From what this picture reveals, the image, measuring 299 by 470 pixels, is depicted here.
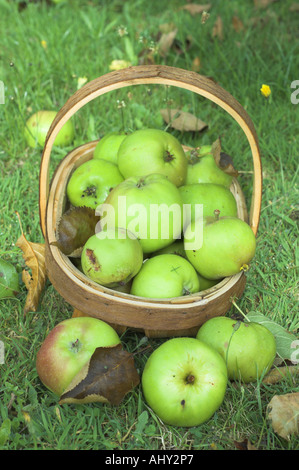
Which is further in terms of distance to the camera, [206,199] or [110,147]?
[110,147]

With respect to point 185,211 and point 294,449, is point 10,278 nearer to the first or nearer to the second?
point 185,211

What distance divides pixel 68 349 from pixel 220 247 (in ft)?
2.16

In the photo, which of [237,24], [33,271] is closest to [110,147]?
[33,271]

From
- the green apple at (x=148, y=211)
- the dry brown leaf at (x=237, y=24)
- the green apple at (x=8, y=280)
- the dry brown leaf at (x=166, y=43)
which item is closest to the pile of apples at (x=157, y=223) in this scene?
the green apple at (x=148, y=211)

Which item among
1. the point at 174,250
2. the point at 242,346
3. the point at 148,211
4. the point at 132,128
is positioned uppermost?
the point at 148,211

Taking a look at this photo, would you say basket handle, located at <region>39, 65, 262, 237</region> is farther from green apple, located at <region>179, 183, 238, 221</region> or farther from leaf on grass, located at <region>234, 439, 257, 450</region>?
leaf on grass, located at <region>234, 439, 257, 450</region>

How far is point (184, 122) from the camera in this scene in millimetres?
3010

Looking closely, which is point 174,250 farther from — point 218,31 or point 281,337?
point 218,31

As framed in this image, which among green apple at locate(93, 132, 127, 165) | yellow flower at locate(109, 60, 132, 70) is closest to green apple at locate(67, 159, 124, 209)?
green apple at locate(93, 132, 127, 165)

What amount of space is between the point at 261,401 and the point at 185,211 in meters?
0.79

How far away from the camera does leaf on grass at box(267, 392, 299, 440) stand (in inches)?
67.2
